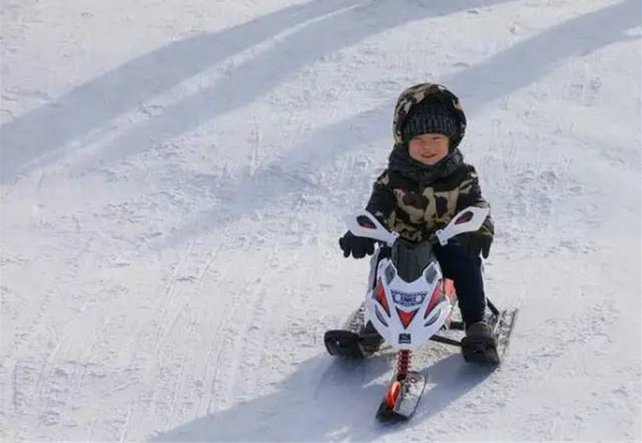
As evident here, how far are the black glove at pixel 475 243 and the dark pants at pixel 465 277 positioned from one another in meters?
0.17

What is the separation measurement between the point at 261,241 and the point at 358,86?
2.15m

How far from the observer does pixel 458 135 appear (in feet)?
20.7

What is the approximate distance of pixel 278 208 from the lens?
27.3ft

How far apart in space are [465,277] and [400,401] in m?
0.63

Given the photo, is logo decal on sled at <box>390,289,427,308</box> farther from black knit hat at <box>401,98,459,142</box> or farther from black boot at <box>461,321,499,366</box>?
black knit hat at <box>401,98,459,142</box>

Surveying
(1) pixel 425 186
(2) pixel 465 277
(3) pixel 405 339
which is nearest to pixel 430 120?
(1) pixel 425 186

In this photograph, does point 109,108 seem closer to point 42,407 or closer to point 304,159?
point 304,159

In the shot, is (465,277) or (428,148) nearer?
(428,148)

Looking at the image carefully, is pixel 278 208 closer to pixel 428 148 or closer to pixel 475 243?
pixel 428 148

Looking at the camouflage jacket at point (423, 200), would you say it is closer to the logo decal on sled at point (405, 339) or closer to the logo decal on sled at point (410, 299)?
the logo decal on sled at point (410, 299)

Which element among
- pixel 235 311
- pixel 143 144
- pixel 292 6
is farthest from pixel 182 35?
pixel 235 311

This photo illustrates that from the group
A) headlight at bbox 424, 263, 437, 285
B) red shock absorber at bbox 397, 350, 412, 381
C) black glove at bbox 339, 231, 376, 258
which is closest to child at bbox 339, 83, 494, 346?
black glove at bbox 339, 231, 376, 258

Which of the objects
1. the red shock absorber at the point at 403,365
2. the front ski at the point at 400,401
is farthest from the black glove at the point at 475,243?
the front ski at the point at 400,401

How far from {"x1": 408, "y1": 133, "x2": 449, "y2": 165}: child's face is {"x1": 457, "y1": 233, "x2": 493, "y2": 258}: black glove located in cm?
36
